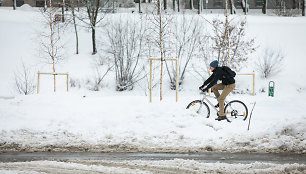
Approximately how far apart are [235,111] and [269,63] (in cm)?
1796

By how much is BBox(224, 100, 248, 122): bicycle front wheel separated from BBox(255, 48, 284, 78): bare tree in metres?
17.5

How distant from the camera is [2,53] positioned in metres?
32.7

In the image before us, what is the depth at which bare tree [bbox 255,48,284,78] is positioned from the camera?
91.5 feet

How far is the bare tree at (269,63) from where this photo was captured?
2789cm

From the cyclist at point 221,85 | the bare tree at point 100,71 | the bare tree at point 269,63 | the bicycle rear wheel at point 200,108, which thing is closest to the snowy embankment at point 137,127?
the bicycle rear wheel at point 200,108

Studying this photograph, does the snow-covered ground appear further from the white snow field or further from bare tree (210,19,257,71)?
bare tree (210,19,257,71)

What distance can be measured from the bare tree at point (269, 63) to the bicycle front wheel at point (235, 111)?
1746 centimetres

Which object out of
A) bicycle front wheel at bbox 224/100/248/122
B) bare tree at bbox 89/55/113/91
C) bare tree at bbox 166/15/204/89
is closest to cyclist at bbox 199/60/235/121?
bicycle front wheel at bbox 224/100/248/122

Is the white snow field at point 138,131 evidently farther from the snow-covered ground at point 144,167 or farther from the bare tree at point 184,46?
the bare tree at point 184,46

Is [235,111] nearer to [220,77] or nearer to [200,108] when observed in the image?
[200,108]

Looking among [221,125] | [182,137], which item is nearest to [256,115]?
[221,125]

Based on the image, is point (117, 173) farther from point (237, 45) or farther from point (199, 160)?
point (237, 45)

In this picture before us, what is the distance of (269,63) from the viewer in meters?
27.9

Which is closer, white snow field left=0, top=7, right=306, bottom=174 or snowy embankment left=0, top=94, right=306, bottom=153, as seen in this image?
white snow field left=0, top=7, right=306, bottom=174
